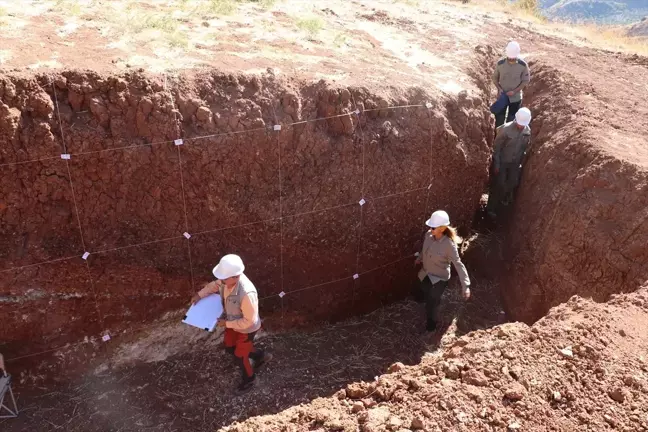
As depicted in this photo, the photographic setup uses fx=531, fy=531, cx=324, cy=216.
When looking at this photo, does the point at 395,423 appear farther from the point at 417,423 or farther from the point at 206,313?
the point at 206,313

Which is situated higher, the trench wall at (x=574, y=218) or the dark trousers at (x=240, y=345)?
the trench wall at (x=574, y=218)

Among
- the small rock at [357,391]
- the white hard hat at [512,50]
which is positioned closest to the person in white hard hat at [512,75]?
the white hard hat at [512,50]

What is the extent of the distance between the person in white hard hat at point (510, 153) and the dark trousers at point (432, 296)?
80.4 inches

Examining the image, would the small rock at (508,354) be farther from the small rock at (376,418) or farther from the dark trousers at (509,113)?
the dark trousers at (509,113)

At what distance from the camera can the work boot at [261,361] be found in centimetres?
569

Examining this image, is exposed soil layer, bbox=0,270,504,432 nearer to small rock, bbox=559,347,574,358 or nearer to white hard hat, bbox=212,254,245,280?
white hard hat, bbox=212,254,245,280

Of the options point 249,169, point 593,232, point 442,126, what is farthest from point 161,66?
point 593,232

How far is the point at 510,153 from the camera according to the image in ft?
23.3

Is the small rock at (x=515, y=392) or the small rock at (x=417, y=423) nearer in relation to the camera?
the small rock at (x=417, y=423)

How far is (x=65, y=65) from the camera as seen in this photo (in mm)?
5289

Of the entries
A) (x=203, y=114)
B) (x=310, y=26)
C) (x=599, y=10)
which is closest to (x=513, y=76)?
(x=310, y=26)

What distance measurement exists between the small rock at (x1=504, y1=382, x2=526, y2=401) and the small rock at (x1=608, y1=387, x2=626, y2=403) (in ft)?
2.05

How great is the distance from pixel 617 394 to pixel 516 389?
0.72 m

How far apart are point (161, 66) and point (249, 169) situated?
1.47 meters
